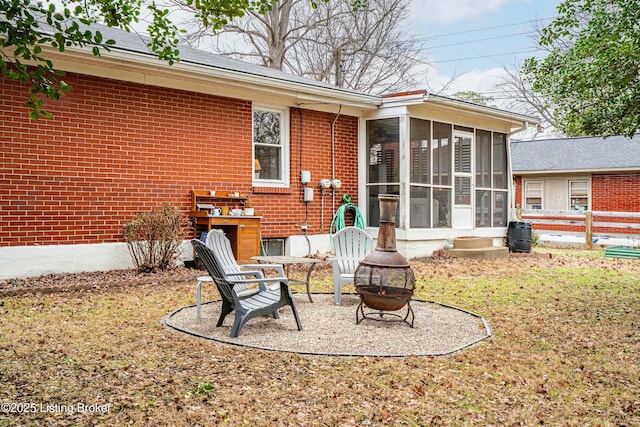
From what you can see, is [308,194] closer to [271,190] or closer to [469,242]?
[271,190]

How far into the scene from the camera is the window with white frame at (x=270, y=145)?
33.9 feet

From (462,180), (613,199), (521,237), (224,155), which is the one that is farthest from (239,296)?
(613,199)

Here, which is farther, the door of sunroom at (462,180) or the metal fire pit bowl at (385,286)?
the door of sunroom at (462,180)

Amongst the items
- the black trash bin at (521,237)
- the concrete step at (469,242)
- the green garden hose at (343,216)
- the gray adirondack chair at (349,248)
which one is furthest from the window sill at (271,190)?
the black trash bin at (521,237)

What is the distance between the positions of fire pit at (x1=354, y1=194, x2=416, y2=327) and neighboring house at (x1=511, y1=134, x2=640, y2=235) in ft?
44.0

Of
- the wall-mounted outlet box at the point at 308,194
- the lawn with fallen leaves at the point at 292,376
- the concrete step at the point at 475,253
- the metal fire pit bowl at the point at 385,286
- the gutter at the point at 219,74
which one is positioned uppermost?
the gutter at the point at 219,74

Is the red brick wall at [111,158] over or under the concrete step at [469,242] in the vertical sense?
over

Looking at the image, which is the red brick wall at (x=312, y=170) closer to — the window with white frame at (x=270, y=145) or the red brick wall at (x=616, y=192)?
the window with white frame at (x=270, y=145)

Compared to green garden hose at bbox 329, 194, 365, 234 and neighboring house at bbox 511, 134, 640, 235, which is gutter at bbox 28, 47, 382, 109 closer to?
green garden hose at bbox 329, 194, 365, 234

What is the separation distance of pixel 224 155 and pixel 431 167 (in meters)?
4.66

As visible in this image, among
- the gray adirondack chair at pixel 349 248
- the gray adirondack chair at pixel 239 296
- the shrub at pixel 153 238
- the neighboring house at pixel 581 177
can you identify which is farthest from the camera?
the neighboring house at pixel 581 177

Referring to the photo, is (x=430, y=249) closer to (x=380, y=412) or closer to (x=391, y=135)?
(x=391, y=135)

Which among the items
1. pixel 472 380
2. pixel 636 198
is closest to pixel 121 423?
pixel 472 380

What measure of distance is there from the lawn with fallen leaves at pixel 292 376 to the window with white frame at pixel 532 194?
51.1ft
